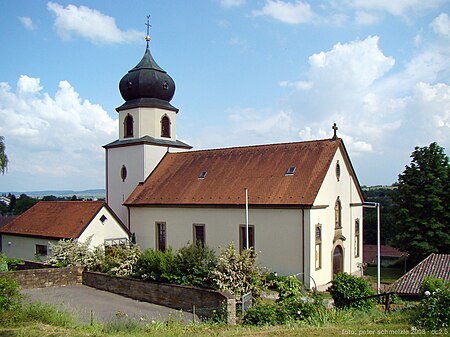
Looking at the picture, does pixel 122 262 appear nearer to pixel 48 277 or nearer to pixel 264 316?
pixel 48 277

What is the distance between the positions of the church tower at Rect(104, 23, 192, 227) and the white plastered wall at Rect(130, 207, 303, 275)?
295cm

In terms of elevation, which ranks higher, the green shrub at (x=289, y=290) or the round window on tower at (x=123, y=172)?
the round window on tower at (x=123, y=172)

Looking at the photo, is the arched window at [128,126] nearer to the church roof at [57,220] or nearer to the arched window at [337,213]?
the church roof at [57,220]

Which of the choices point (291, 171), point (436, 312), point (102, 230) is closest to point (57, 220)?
point (102, 230)

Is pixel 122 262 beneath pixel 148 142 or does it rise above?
beneath

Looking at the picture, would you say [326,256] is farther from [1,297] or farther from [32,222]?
[32,222]

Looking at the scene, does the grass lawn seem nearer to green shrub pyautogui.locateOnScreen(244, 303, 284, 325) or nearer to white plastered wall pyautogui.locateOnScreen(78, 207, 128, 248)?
green shrub pyautogui.locateOnScreen(244, 303, 284, 325)

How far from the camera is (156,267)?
20.9 meters

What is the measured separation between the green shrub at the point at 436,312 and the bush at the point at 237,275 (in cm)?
830

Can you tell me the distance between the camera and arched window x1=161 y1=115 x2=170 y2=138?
33.8 m

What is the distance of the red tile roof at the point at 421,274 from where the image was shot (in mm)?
22594

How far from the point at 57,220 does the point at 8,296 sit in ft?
50.2

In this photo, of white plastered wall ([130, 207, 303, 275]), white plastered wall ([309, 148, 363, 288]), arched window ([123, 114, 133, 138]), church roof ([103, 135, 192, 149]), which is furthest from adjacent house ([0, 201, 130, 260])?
white plastered wall ([309, 148, 363, 288])

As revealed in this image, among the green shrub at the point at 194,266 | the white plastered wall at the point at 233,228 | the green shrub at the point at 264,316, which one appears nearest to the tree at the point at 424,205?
the white plastered wall at the point at 233,228
